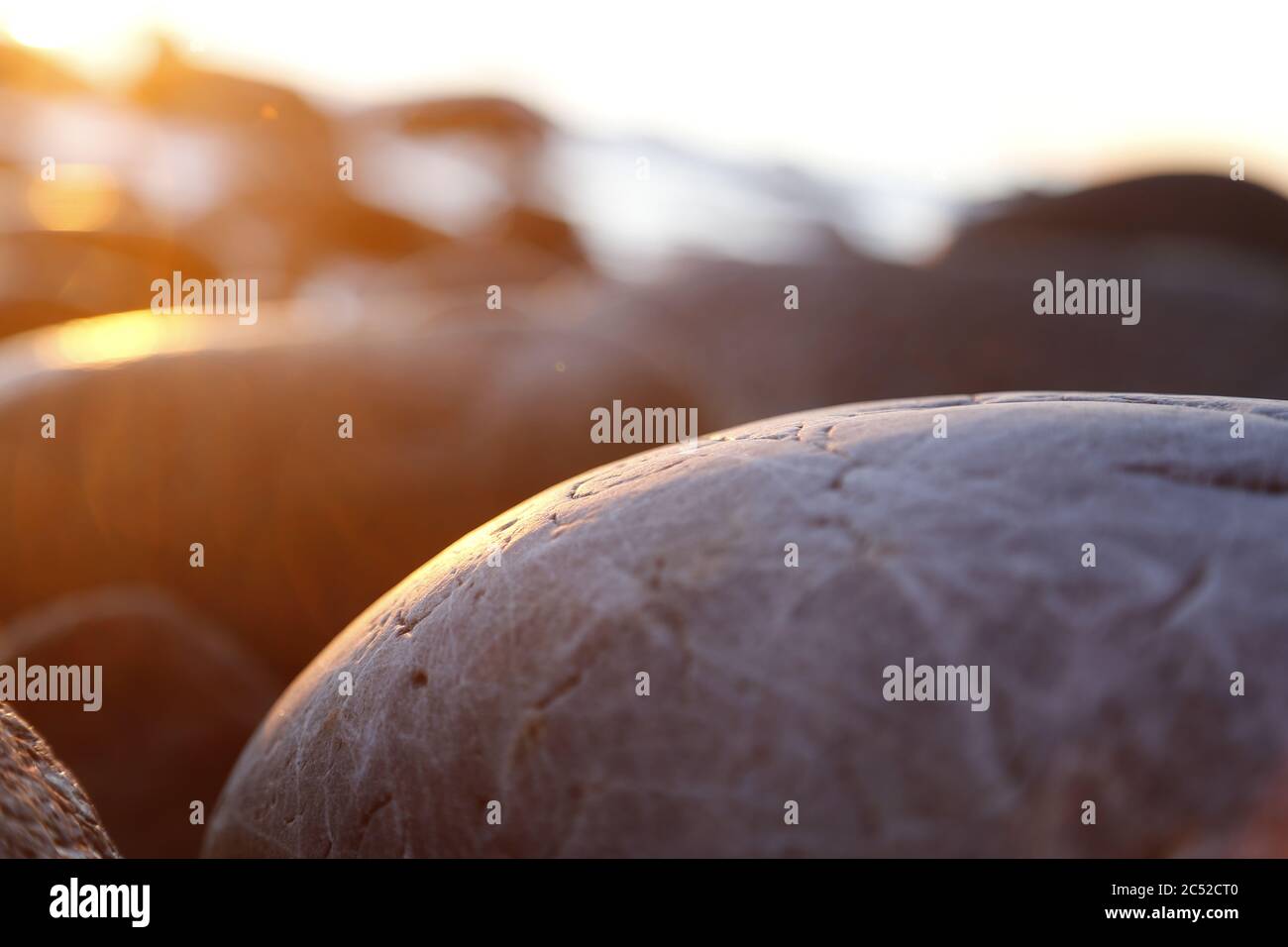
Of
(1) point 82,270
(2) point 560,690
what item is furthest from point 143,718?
(1) point 82,270

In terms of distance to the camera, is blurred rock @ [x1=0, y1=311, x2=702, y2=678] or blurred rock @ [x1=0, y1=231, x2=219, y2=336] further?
blurred rock @ [x1=0, y1=231, x2=219, y2=336]

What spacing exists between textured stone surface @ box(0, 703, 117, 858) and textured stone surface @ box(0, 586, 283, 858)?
33.4 inches

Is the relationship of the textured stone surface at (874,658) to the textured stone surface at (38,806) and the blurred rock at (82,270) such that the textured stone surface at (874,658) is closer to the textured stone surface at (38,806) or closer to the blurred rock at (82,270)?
the textured stone surface at (38,806)

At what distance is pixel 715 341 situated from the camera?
4754 mm

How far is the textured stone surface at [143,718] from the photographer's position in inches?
79.3

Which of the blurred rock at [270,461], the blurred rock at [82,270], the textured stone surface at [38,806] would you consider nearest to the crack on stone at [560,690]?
the textured stone surface at [38,806]

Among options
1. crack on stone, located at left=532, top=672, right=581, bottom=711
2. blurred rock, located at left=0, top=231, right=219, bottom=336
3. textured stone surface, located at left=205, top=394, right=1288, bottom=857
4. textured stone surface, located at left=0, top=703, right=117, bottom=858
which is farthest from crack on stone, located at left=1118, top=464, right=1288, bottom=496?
blurred rock, located at left=0, top=231, right=219, bottom=336

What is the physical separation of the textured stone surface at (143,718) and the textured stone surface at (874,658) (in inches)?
42.9

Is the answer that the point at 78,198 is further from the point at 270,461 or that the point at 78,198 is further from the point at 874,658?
the point at 874,658

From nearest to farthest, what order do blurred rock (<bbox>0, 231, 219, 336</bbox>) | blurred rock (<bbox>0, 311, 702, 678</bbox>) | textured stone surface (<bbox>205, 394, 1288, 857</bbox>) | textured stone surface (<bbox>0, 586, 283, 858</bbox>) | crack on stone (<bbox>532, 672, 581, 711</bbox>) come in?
textured stone surface (<bbox>205, 394, 1288, 857</bbox>) < crack on stone (<bbox>532, 672, 581, 711</bbox>) < textured stone surface (<bbox>0, 586, 283, 858</bbox>) < blurred rock (<bbox>0, 311, 702, 678</bbox>) < blurred rock (<bbox>0, 231, 219, 336</bbox>)

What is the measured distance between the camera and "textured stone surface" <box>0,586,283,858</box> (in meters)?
2.01

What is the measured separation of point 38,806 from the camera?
1069 mm

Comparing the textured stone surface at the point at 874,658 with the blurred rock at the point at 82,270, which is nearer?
the textured stone surface at the point at 874,658

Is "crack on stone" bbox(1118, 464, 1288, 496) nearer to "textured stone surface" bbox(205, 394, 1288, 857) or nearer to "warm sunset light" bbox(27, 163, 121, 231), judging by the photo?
"textured stone surface" bbox(205, 394, 1288, 857)
